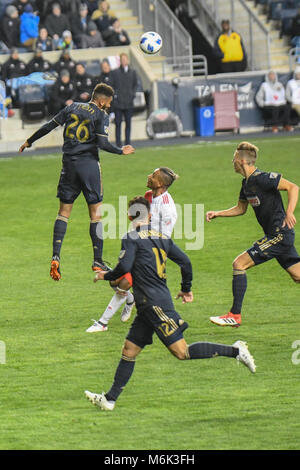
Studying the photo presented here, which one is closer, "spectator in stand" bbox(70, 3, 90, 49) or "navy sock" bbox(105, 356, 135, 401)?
"navy sock" bbox(105, 356, 135, 401)

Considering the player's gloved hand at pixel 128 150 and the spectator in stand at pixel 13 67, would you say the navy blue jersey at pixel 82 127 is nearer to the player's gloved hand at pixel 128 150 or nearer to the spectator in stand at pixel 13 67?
the player's gloved hand at pixel 128 150

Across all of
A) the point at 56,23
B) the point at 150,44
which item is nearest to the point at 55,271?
the point at 150,44

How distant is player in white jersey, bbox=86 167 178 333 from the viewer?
33.2 feet

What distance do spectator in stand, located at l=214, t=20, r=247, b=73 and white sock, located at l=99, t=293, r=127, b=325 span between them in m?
22.0

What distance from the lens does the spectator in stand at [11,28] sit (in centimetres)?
2950

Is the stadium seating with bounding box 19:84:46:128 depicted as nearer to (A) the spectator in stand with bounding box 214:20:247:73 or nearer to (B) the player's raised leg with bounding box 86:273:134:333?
(A) the spectator in stand with bounding box 214:20:247:73

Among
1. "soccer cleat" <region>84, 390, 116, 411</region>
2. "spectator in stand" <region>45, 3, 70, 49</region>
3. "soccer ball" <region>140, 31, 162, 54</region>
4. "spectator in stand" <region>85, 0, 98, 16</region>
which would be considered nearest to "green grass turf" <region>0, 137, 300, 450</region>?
"soccer cleat" <region>84, 390, 116, 411</region>

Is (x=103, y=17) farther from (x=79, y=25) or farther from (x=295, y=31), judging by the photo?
(x=295, y=31)

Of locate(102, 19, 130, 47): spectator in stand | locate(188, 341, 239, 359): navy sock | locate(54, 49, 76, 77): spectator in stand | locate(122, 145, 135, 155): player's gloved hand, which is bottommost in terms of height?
locate(54, 49, 76, 77): spectator in stand

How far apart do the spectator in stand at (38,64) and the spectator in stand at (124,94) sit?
2.27 meters

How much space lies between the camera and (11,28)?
2973 centimetres

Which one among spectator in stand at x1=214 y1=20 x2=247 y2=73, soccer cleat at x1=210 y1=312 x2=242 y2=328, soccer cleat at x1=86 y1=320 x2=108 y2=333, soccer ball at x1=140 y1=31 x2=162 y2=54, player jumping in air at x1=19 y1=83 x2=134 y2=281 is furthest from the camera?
spectator in stand at x1=214 y1=20 x2=247 y2=73
